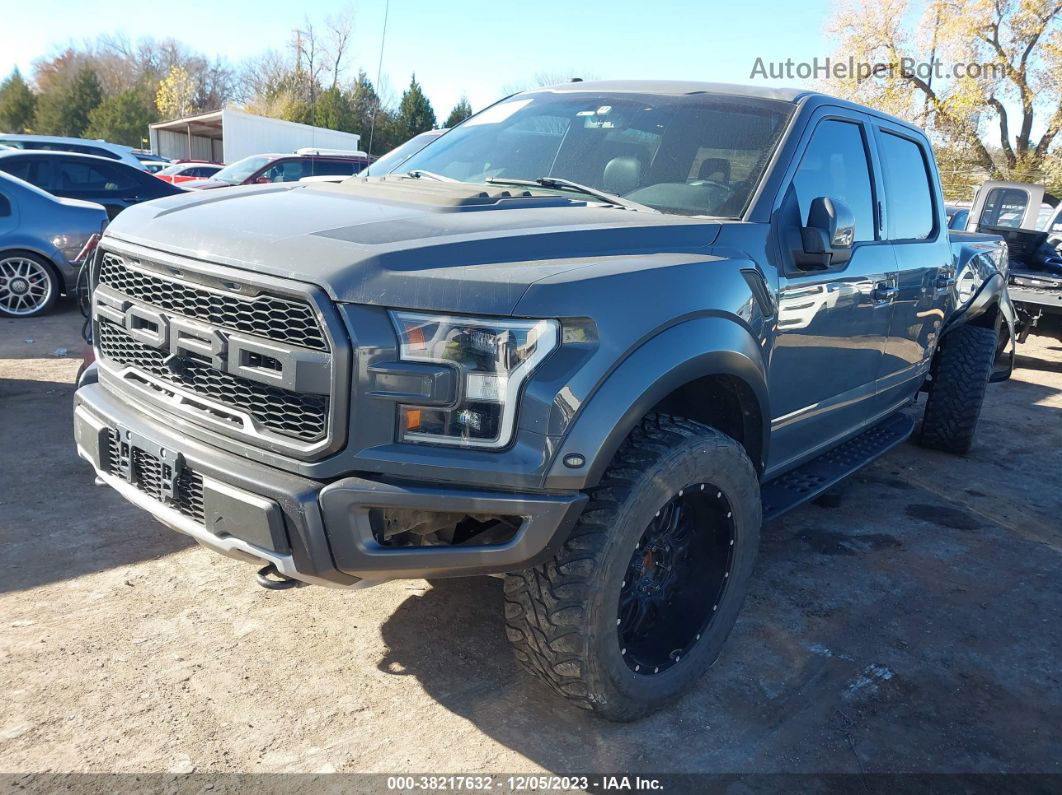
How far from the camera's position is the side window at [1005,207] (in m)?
10.9

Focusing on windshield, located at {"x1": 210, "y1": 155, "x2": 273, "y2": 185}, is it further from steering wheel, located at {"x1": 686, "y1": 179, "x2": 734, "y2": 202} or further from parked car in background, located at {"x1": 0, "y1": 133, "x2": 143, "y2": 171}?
steering wheel, located at {"x1": 686, "y1": 179, "x2": 734, "y2": 202}

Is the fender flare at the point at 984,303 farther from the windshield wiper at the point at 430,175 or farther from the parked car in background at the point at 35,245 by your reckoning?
the parked car in background at the point at 35,245

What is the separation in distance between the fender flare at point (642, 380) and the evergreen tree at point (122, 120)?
59473 mm

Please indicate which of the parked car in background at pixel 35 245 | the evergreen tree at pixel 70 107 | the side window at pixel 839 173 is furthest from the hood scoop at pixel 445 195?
the evergreen tree at pixel 70 107

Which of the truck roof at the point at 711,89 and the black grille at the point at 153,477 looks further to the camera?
the truck roof at the point at 711,89

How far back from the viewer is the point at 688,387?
2.82m

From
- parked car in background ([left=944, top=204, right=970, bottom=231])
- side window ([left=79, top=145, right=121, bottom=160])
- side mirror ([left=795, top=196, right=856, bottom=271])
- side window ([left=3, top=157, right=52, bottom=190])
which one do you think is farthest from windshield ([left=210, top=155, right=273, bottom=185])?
side mirror ([left=795, top=196, right=856, bottom=271])

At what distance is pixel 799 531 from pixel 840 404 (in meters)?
0.82

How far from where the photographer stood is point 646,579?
2.71 meters

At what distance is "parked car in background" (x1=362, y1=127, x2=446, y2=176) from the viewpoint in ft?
12.4

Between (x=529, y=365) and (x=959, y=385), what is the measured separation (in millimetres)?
4264

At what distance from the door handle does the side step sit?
0.75 meters

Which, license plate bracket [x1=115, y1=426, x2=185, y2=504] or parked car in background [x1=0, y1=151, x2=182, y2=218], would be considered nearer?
license plate bracket [x1=115, y1=426, x2=185, y2=504]

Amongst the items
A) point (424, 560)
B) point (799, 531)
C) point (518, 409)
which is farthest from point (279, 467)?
point (799, 531)
